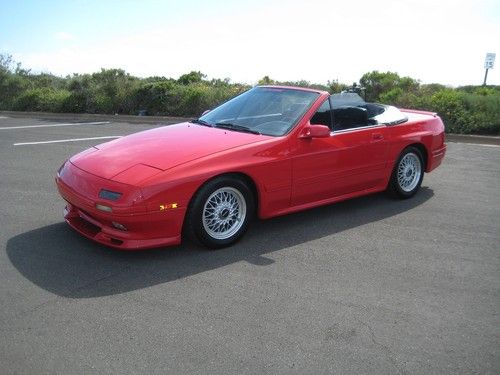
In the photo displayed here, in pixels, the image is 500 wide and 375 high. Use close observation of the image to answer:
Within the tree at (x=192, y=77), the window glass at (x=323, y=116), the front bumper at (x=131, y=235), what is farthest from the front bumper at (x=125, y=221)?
the tree at (x=192, y=77)

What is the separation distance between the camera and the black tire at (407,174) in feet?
19.3

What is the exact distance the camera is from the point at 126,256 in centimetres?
417

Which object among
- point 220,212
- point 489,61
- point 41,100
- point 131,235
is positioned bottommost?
point 131,235

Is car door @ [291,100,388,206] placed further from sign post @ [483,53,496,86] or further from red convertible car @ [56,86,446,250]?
sign post @ [483,53,496,86]

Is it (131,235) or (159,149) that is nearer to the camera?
(131,235)

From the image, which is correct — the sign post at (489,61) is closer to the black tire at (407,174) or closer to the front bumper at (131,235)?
the black tire at (407,174)

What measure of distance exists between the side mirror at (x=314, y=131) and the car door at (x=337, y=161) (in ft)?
0.19

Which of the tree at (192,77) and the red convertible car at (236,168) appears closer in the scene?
the red convertible car at (236,168)

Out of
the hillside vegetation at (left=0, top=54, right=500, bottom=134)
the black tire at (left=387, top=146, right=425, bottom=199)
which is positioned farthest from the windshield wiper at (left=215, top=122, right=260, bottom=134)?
the hillside vegetation at (left=0, top=54, right=500, bottom=134)

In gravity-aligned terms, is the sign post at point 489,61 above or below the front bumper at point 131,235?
above

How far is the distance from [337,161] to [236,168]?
127 centimetres

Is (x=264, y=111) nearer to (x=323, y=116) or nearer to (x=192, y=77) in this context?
(x=323, y=116)

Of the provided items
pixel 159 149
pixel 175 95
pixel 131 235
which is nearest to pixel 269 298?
pixel 131 235

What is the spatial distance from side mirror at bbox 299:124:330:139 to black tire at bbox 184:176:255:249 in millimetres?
816
